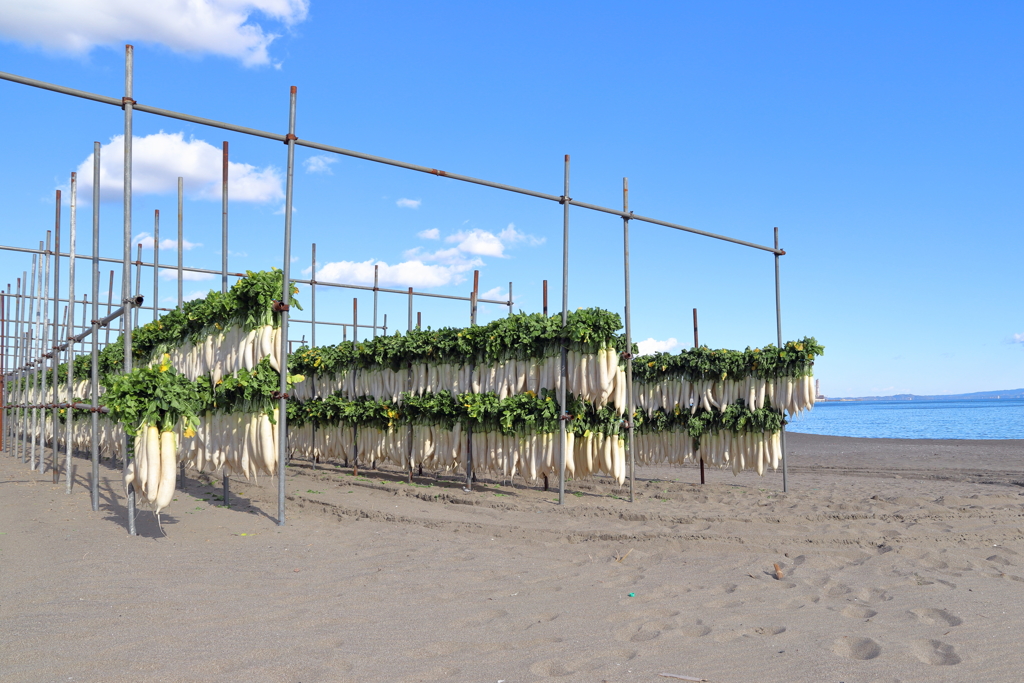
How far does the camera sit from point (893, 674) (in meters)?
3.52

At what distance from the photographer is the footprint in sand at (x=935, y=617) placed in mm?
4492

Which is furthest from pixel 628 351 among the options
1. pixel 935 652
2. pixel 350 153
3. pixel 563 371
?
pixel 935 652

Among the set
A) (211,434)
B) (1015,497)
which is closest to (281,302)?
(211,434)

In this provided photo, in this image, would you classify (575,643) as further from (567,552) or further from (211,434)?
(211,434)

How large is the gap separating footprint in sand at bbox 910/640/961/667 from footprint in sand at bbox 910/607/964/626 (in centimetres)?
50

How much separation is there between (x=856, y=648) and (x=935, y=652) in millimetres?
423

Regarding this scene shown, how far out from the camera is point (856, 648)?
3.95 meters

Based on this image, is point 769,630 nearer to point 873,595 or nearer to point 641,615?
point 641,615

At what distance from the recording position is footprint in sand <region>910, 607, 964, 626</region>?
4492 mm

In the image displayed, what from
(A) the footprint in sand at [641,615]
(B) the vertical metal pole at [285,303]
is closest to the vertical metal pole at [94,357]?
(B) the vertical metal pole at [285,303]

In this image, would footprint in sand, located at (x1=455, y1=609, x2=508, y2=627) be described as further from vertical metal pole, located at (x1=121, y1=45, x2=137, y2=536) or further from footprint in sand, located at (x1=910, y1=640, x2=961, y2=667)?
vertical metal pole, located at (x1=121, y1=45, x2=137, y2=536)

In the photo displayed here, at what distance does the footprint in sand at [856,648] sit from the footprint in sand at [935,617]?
2.53ft

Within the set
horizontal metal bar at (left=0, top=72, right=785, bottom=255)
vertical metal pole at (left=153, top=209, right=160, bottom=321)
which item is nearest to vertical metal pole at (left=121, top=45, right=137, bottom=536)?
horizontal metal bar at (left=0, top=72, right=785, bottom=255)

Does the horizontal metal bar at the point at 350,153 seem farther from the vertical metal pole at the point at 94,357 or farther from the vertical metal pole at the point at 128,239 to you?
the vertical metal pole at the point at 94,357
